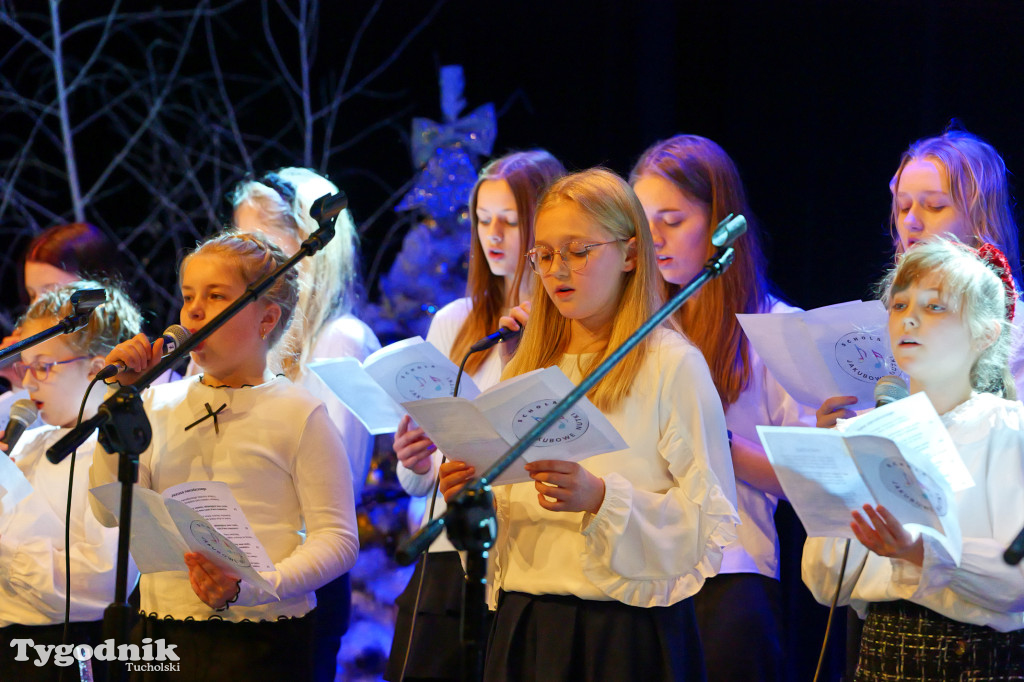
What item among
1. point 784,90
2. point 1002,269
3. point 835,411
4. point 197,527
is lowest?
point 197,527

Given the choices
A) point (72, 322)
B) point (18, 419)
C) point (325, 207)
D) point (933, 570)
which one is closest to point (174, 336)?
point (72, 322)

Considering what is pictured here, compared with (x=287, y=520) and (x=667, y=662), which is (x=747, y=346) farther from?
(x=287, y=520)

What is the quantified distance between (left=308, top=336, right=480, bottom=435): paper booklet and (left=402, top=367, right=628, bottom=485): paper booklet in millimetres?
252

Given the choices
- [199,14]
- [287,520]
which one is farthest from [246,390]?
[199,14]

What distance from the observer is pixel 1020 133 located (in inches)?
109

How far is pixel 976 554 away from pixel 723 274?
1022mm

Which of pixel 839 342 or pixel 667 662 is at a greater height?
pixel 839 342

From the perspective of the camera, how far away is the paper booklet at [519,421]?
1.67m

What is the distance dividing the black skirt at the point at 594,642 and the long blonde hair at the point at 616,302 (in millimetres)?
368

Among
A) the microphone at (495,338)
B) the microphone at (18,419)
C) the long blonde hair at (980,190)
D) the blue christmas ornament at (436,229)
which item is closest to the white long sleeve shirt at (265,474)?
the microphone at (495,338)

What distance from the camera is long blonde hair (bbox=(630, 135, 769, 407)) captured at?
2525mm

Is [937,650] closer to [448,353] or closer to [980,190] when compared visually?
[980,190]

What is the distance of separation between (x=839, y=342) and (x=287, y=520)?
1.18 meters

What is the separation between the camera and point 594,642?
6.05ft
